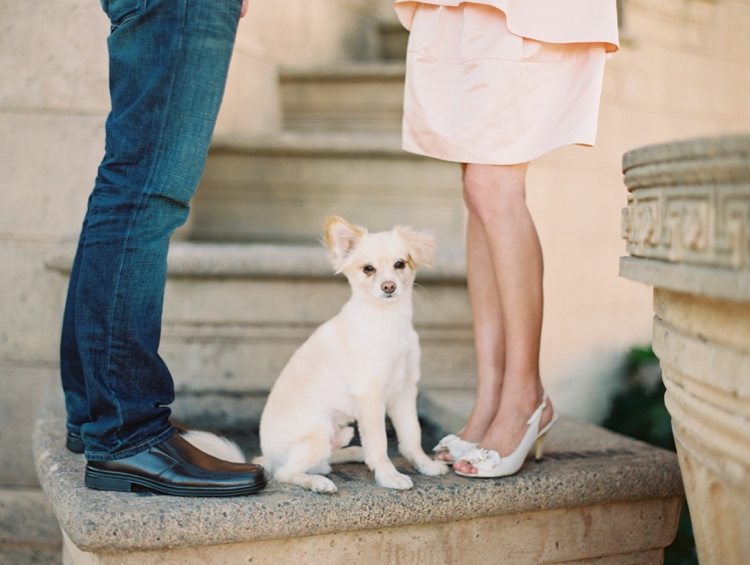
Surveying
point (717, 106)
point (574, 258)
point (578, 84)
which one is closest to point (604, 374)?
point (574, 258)

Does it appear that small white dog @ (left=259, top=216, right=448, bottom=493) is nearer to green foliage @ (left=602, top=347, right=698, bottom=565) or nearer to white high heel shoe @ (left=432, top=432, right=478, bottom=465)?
white high heel shoe @ (left=432, top=432, right=478, bottom=465)

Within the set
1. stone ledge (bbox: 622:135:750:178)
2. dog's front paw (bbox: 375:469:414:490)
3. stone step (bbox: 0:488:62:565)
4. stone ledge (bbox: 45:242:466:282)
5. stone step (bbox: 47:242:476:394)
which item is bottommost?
stone step (bbox: 0:488:62:565)

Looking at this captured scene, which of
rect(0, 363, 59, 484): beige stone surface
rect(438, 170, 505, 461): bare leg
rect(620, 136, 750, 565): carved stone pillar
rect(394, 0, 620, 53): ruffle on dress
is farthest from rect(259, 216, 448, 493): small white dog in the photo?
rect(0, 363, 59, 484): beige stone surface

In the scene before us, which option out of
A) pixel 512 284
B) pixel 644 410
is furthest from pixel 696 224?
pixel 644 410

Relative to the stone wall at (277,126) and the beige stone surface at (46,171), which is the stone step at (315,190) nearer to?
the stone wall at (277,126)

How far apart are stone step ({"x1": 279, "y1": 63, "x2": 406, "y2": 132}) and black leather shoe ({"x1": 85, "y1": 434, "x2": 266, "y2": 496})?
1908 millimetres

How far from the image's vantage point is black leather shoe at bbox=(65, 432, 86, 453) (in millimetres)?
1536

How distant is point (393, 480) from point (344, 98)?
1976 mm

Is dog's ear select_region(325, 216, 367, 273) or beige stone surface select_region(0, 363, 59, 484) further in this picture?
beige stone surface select_region(0, 363, 59, 484)

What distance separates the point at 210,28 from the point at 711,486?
1.13 meters

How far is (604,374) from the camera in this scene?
308 cm

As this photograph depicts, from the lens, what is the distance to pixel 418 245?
5.32ft

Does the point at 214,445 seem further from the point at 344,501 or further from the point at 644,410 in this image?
the point at 644,410

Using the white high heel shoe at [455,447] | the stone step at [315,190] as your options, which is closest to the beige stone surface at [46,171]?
the stone step at [315,190]
